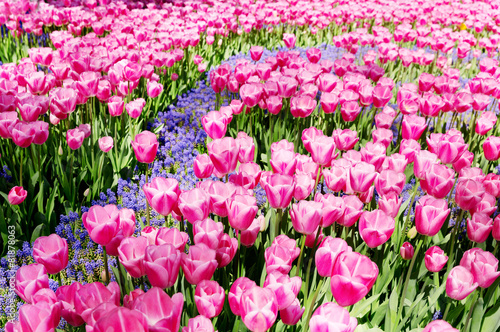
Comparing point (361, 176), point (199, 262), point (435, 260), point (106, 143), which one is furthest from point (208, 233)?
point (106, 143)

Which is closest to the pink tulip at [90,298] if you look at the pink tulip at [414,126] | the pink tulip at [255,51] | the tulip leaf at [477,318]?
the tulip leaf at [477,318]

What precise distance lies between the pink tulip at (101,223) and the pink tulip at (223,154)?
558 millimetres

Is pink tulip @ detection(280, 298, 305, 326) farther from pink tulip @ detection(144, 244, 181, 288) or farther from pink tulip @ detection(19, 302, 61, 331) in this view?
pink tulip @ detection(19, 302, 61, 331)

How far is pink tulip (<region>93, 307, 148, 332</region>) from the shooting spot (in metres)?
0.96

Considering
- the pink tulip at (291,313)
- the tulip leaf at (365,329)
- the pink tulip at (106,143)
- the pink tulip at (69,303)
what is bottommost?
the tulip leaf at (365,329)

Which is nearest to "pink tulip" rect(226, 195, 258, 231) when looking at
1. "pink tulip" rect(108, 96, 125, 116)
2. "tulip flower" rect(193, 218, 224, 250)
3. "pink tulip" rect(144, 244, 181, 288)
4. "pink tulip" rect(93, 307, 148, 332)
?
"tulip flower" rect(193, 218, 224, 250)

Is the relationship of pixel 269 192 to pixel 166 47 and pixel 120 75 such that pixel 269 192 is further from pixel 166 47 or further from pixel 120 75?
pixel 166 47

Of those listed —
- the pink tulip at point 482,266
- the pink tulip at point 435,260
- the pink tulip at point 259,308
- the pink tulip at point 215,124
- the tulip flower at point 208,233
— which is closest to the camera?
the pink tulip at point 259,308

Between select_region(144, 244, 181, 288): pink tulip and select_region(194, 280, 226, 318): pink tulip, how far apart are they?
11cm

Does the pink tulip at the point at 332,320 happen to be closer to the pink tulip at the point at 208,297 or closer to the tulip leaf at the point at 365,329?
the pink tulip at the point at 208,297

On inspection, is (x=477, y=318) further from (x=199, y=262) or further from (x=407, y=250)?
(x=199, y=262)

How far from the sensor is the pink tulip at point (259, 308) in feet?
4.04

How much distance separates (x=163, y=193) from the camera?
1.68 meters

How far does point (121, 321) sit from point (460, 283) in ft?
4.35
